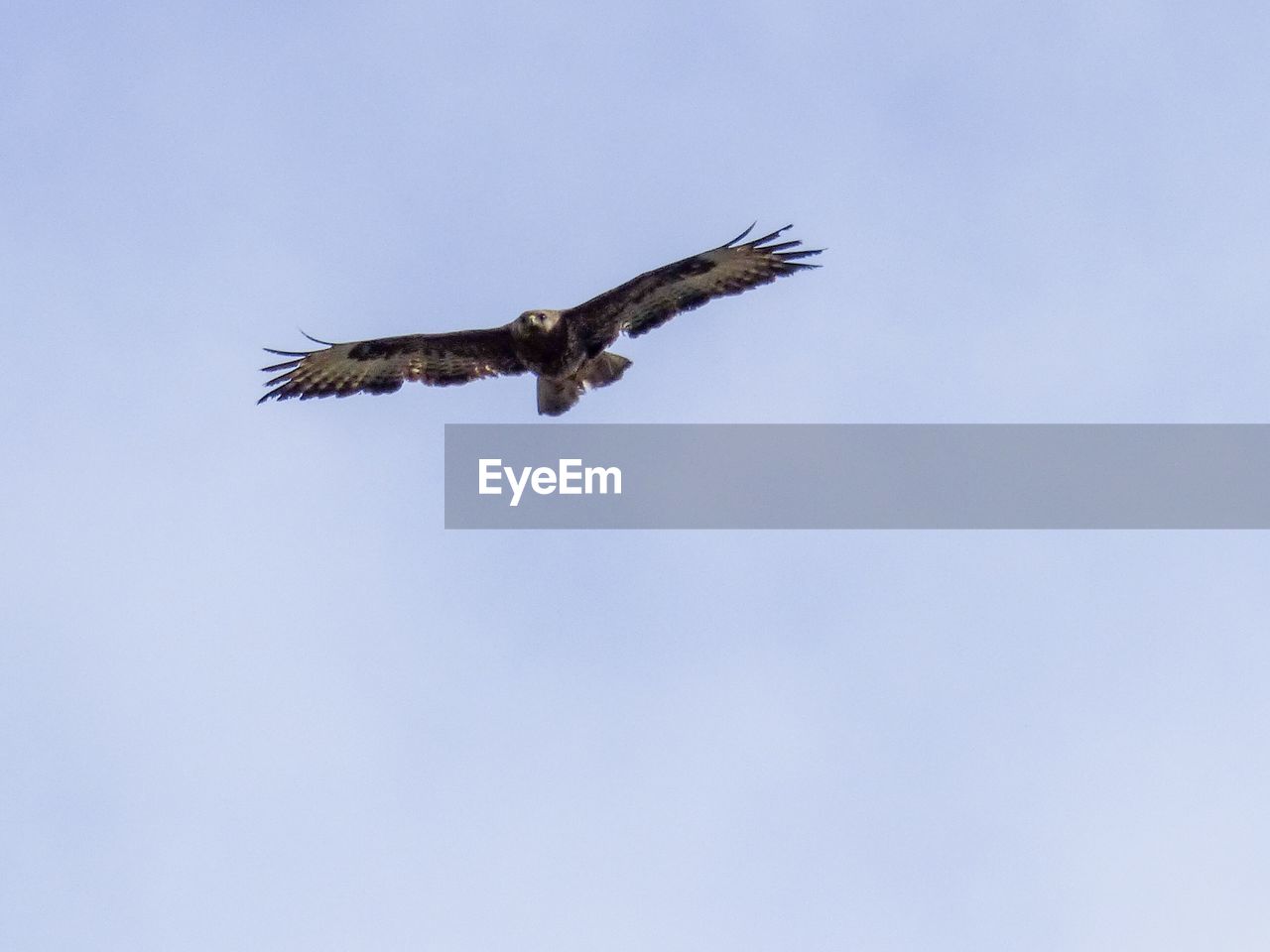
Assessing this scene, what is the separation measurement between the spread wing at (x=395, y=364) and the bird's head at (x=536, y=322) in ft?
2.23

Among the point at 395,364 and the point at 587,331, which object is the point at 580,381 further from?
the point at 395,364

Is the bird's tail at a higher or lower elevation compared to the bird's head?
lower

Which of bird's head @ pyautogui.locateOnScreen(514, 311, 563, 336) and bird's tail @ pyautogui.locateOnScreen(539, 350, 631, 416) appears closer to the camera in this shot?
bird's head @ pyautogui.locateOnScreen(514, 311, 563, 336)

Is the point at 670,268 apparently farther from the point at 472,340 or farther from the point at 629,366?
the point at 472,340

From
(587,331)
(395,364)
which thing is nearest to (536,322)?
(587,331)

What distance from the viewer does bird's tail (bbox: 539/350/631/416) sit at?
1686 cm

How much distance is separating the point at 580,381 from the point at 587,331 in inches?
19.1

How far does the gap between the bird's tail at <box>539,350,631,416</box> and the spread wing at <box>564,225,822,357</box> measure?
0.13m

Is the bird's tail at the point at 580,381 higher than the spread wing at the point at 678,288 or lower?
lower

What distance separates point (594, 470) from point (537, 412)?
0.93 meters

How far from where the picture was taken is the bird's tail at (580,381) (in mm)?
16859

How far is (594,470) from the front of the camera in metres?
17.6

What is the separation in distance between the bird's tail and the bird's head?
0.59 metres

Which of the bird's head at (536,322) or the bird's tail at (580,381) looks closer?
the bird's head at (536,322)
